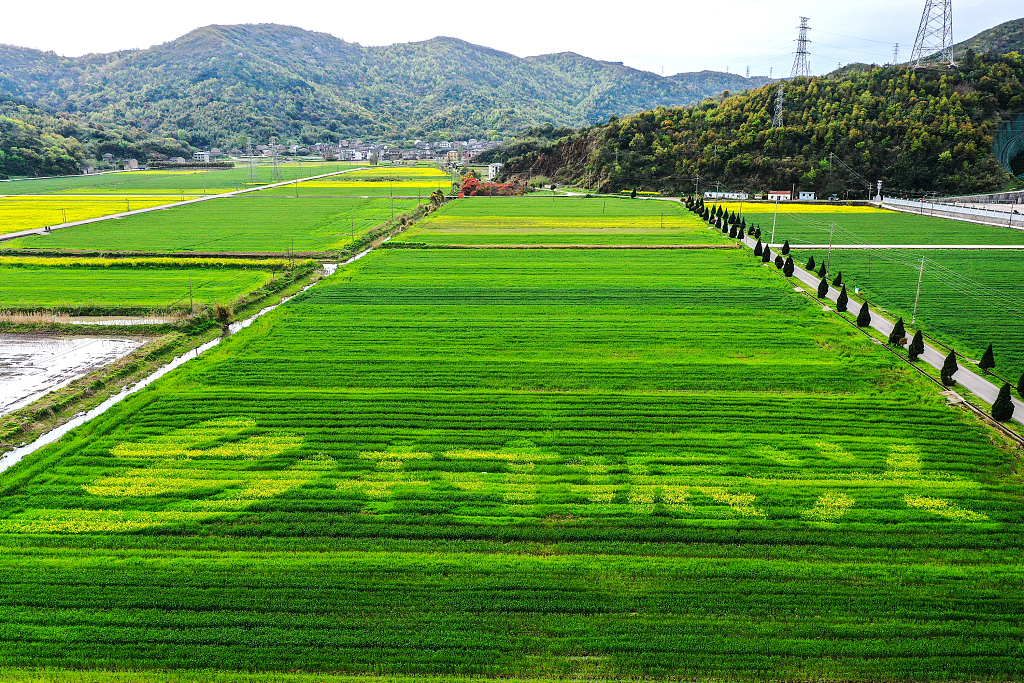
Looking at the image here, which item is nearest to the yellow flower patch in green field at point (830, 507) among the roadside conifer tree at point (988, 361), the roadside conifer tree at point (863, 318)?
the roadside conifer tree at point (988, 361)

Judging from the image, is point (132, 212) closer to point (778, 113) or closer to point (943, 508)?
point (943, 508)

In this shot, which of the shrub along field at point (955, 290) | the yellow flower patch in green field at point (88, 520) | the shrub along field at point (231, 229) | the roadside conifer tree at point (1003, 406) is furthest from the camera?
the shrub along field at point (231, 229)

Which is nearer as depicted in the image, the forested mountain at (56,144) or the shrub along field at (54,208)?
the shrub along field at (54,208)

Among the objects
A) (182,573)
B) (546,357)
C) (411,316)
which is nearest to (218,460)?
(182,573)

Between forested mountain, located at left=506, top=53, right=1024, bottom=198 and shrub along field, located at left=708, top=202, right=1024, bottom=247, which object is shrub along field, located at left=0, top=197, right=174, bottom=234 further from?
forested mountain, located at left=506, top=53, right=1024, bottom=198

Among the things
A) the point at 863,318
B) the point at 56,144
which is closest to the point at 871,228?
the point at 863,318

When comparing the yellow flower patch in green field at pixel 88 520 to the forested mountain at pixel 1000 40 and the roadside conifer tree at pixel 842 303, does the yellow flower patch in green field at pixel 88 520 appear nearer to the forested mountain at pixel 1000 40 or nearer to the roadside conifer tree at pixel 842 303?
the roadside conifer tree at pixel 842 303
